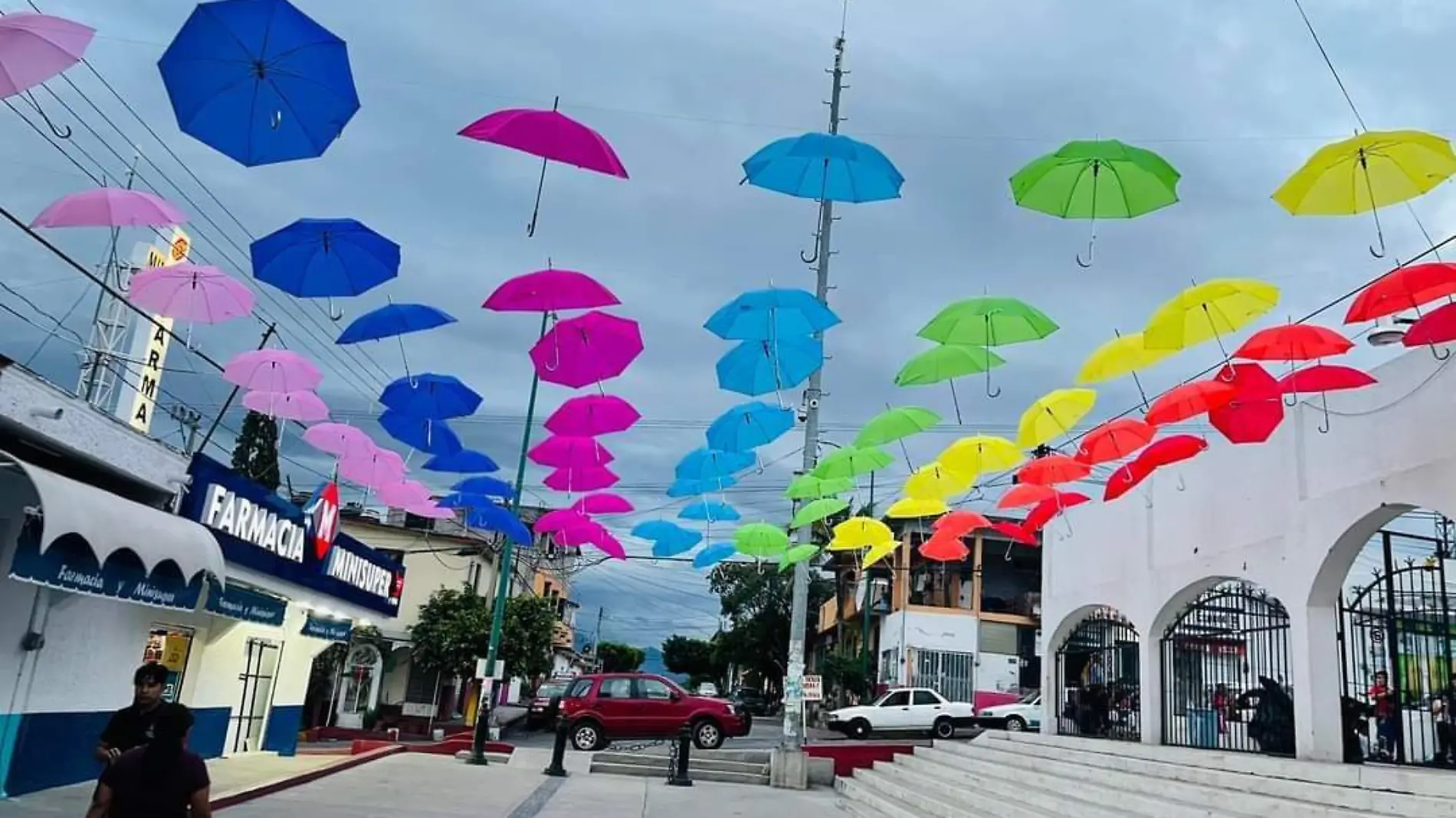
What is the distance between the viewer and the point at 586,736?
20.8 meters

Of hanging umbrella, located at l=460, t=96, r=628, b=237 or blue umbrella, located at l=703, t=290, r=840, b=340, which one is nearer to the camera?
hanging umbrella, located at l=460, t=96, r=628, b=237

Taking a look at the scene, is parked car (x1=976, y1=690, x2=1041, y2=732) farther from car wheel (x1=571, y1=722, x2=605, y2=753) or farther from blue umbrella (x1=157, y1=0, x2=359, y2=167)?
blue umbrella (x1=157, y1=0, x2=359, y2=167)

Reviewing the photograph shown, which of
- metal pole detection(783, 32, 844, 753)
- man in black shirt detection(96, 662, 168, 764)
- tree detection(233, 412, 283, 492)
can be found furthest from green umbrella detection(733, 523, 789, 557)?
tree detection(233, 412, 283, 492)

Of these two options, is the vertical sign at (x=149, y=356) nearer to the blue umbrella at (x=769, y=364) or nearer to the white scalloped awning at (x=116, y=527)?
the white scalloped awning at (x=116, y=527)

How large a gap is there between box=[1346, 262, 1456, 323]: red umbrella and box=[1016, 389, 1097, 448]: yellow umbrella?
13.2 ft

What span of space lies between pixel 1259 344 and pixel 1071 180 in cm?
250

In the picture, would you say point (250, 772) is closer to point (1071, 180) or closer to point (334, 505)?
point (334, 505)

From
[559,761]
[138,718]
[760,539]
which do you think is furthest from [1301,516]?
[559,761]

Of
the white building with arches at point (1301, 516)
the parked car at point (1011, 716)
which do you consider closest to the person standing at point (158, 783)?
the white building with arches at point (1301, 516)

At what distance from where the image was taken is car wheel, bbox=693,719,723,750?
21.0 m

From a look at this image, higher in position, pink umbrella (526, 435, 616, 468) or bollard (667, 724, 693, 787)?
pink umbrella (526, 435, 616, 468)

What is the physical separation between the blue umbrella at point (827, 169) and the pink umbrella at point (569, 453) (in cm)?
720

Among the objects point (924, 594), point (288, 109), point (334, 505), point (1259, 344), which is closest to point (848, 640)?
point (924, 594)

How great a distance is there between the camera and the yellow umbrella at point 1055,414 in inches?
487
